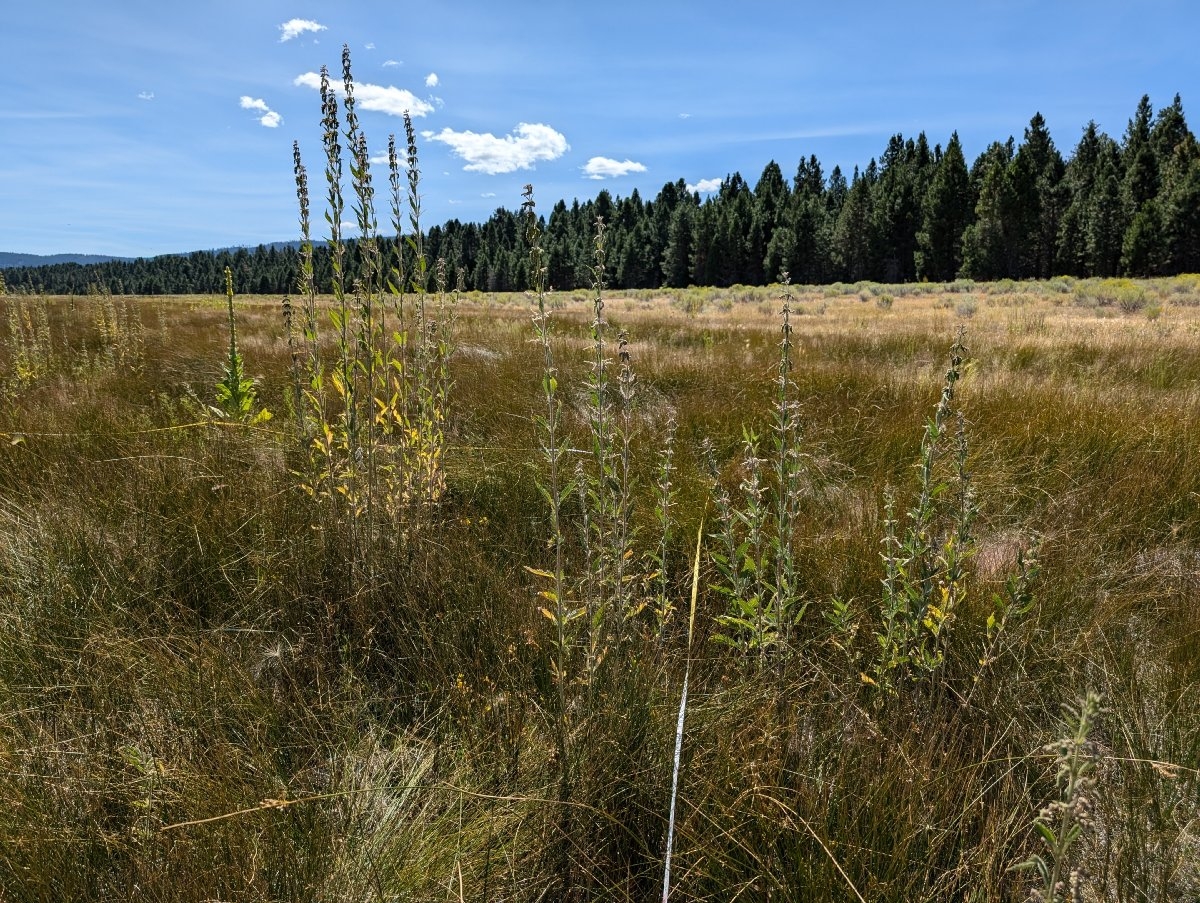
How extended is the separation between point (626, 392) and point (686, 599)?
4.06ft

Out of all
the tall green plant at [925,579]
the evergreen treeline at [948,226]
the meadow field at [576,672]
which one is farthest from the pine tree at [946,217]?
the tall green plant at [925,579]

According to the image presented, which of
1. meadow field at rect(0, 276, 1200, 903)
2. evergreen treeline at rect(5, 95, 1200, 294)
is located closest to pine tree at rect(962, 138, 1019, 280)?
evergreen treeline at rect(5, 95, 1200, 294)

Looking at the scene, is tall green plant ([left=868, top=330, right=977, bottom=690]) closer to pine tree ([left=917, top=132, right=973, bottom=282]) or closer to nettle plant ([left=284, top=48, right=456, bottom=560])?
nettle plant ([left=284, top=48, right=456, bottom=560])

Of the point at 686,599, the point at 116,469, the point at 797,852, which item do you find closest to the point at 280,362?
the point at 116,469

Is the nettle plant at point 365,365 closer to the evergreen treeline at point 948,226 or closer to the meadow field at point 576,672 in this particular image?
the meadow field at point 576,672

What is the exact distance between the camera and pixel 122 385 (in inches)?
243

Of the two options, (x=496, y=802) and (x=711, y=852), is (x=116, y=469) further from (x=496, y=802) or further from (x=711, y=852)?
(x=711, y=852)

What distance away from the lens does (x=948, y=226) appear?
52.8 m

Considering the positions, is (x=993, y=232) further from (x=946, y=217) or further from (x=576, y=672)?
(x=576, y=672)

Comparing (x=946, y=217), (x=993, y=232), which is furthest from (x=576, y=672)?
(x=946, y=217)

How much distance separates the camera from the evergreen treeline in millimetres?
43719

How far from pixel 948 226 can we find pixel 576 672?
61.6 m

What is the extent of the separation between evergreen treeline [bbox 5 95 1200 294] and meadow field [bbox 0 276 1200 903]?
2742 cm

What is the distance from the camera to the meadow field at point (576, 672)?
1376mm
